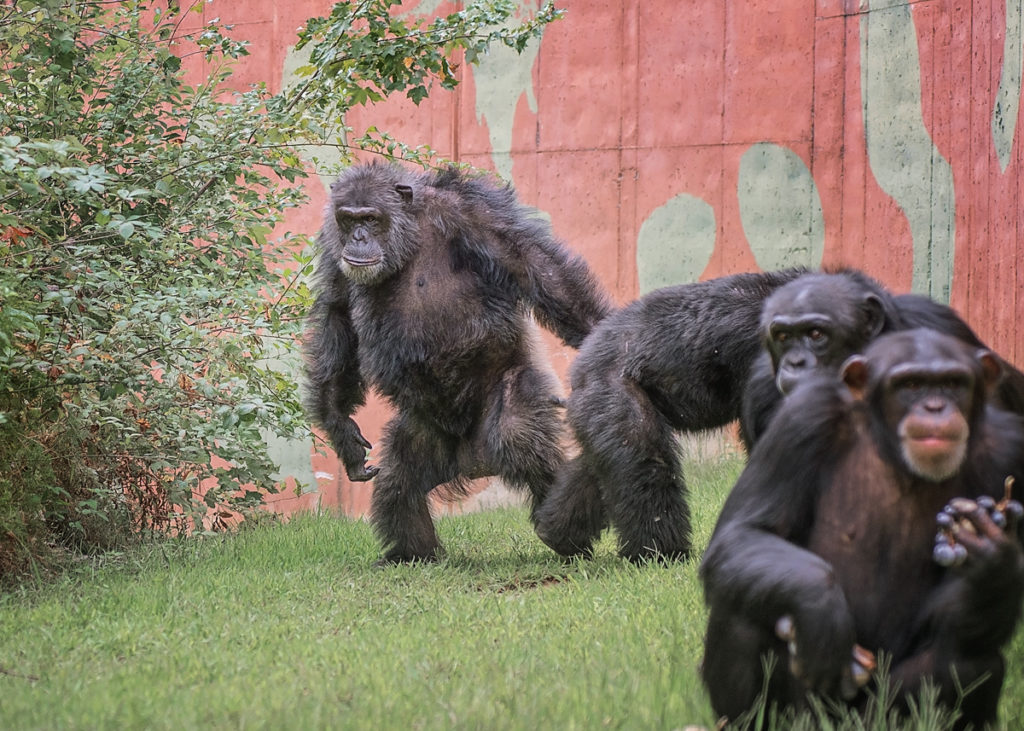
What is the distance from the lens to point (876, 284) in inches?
191

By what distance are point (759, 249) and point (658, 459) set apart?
3.58 metres

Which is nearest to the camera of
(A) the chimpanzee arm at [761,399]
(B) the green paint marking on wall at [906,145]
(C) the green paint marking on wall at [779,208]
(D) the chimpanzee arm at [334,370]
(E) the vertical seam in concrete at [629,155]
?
(A) the chimpanzee arm at [761,399]

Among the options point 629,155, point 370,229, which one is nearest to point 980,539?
point 370,229

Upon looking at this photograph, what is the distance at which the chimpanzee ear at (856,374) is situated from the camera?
3172mm

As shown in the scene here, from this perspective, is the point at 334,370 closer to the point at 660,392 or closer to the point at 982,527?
the point at 660,392

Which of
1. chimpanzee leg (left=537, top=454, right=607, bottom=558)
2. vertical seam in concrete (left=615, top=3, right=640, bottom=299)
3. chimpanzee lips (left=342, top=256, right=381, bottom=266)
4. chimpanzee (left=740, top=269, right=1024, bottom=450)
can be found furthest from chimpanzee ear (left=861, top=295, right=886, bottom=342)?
vertical seam in concrete (left=615, top=3, right=640, bottom=299)

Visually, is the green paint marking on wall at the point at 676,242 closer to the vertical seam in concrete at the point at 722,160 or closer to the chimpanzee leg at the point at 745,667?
the vertical seam in concrete at the point at 722,160

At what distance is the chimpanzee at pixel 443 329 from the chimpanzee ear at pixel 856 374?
3376 mm

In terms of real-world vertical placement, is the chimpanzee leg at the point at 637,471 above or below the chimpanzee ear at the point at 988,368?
below

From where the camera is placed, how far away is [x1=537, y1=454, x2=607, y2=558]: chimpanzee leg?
6.43 metres

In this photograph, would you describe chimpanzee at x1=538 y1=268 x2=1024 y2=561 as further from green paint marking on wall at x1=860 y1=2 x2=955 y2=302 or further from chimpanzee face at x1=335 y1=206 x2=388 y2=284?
green paint marking on wall at x1=860 y1=2 x2=955 y2=302

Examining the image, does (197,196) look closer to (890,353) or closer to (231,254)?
(231,254)

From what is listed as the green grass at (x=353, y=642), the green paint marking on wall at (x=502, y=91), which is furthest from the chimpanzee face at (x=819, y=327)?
the green paint marking on wall at (x=502, y=91)

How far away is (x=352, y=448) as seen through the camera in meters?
7.02
